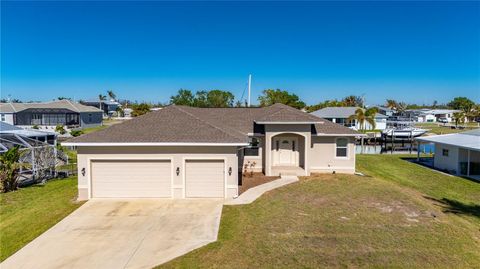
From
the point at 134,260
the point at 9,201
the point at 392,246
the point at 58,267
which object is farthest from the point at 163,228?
the point at 9,201

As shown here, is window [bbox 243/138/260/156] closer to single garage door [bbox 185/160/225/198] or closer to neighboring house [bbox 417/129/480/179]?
single garage door [bbox 185/160/225/198]

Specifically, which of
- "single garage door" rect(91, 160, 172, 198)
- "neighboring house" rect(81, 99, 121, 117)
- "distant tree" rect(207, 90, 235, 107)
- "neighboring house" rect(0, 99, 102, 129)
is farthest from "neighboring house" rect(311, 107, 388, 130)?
"neighboring house" rect(81, 99, 121, 117)

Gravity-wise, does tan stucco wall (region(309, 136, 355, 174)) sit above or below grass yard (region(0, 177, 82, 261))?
above

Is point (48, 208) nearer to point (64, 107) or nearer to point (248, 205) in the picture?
point (248, 205)

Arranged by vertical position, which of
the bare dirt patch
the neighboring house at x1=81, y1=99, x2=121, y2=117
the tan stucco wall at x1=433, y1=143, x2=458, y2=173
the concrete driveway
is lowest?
the concrete driveway

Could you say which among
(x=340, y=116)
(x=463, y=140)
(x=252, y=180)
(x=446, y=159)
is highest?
(x=340, y=116)

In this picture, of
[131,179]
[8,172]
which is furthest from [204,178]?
[8,172]

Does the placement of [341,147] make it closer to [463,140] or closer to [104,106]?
[463,140]

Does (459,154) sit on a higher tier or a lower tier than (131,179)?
higher
